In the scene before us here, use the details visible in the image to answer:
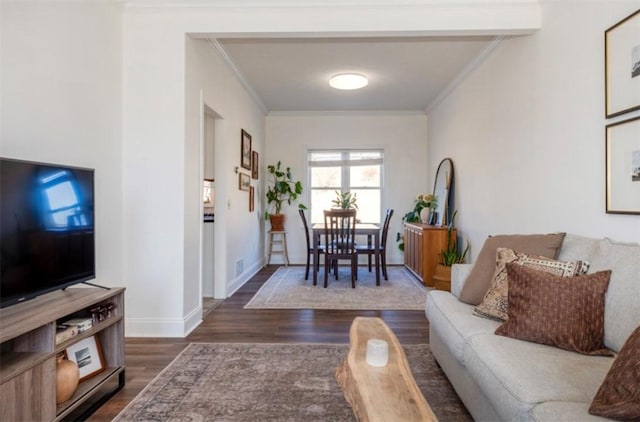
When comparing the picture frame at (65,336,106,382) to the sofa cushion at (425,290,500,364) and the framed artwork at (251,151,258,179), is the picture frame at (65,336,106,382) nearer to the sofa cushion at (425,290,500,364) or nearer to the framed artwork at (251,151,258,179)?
the sofa cushion at (425,290,500,364)

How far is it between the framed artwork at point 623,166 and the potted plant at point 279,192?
4524 mm

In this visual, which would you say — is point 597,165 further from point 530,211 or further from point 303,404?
point 303,404

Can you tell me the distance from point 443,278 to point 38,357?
360cm

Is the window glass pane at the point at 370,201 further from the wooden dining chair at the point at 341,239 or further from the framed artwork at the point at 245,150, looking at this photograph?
the framed artwork at the point at 245,150

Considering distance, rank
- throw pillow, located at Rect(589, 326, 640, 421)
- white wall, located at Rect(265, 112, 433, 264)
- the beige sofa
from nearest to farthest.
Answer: throw pillow, located at Rect(589, 326, 640, 421)
the beige sofa
white wall, located at Rect(265, 112, 433, 264)

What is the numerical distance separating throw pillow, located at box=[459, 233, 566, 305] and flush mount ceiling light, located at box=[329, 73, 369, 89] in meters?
2.82

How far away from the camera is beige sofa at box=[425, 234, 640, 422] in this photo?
3.52ft

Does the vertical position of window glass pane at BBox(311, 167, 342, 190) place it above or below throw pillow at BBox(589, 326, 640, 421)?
above

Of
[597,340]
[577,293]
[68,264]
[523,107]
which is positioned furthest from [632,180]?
[68,264]

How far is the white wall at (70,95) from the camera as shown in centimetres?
175

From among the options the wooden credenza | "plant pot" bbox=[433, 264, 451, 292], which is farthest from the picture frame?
the wooden credenza

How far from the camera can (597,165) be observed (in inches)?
78.9

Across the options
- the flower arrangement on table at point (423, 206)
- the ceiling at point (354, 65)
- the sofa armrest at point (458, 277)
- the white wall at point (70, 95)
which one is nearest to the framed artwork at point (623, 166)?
the sofa armrest at point (458, 277)

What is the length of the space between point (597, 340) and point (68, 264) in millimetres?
2534
